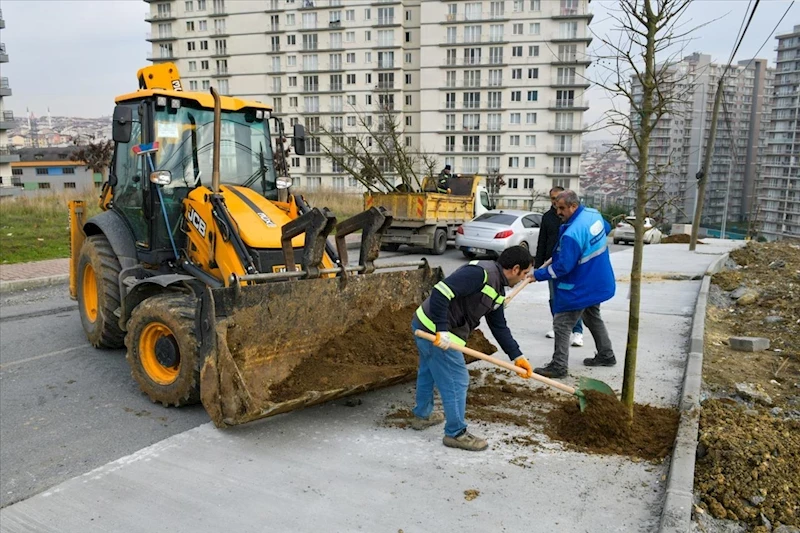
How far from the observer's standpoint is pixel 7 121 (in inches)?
2589

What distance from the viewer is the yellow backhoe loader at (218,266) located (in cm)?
454

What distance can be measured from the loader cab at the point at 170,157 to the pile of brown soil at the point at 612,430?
13.7 ft

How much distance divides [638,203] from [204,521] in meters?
3.50

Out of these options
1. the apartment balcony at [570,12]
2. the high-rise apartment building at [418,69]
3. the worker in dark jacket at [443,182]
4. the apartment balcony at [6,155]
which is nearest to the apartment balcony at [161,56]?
the high-rise apartment building at [418,69]

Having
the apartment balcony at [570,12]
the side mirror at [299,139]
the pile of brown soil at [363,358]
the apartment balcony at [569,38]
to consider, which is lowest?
the pile of brown soil at [363,358]

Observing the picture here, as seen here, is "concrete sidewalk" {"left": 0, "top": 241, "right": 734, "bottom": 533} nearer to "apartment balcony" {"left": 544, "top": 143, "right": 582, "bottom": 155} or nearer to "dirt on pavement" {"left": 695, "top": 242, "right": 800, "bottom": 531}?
"dirt on pavement" {"left": 695, "top": 242, "right": 800, "bottom": 531}

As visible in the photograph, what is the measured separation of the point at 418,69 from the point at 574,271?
71.9 metres

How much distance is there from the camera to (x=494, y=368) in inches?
244

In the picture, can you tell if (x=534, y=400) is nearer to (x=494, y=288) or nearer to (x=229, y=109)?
(x=494, y=288)

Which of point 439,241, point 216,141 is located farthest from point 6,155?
point 216,141

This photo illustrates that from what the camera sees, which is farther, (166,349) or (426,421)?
(166,349)

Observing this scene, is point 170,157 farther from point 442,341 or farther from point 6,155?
point 6,155

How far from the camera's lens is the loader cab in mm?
6145

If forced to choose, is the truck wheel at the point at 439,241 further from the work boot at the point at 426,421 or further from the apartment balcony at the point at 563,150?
the apartment balcony at the point at 563,150
